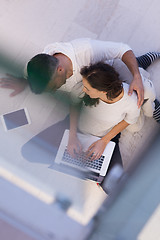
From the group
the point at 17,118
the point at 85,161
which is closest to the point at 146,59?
the point at 85,161

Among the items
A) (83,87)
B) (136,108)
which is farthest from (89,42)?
(136,108)

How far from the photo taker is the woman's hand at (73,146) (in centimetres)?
108

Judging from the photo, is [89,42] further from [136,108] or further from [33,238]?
[33,238]

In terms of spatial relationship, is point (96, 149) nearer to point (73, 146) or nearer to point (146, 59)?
point (73, 146)

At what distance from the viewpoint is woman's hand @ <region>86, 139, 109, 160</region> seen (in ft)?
3.57

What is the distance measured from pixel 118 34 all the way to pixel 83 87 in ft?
2.16

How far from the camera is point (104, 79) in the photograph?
34.4 inches

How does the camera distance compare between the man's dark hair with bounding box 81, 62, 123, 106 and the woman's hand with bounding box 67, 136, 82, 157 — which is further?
the woman's hand with bounding box 67, 136, 82, 157

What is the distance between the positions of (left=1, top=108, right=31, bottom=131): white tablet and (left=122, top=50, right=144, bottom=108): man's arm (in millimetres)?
658

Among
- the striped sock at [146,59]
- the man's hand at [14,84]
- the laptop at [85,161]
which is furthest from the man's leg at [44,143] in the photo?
the striped sock at [146,59]

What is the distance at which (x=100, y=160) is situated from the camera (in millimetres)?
1109

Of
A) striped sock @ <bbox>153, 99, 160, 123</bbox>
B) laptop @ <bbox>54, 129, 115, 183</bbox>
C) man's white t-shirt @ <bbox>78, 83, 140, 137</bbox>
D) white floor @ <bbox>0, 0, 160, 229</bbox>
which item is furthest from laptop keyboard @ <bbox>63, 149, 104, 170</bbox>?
striped sock @ <bbox>153, 99, 160, 123</bbox>

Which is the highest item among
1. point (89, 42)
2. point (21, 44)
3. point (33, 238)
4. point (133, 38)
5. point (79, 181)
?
point (133, 38)

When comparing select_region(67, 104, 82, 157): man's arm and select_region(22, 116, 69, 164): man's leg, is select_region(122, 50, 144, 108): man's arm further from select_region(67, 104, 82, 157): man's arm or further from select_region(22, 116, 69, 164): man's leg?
select_region(22, 116, 69, 164): man's leg
